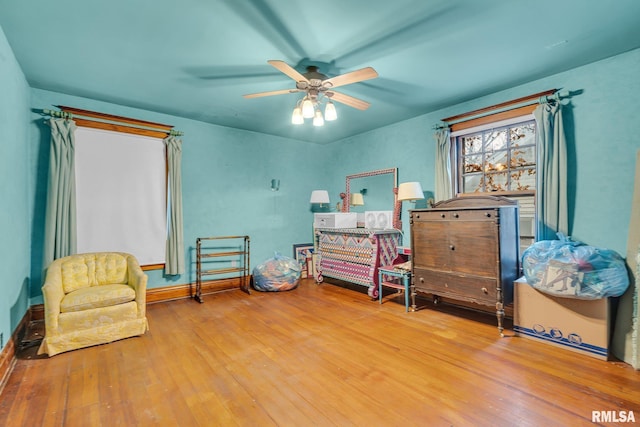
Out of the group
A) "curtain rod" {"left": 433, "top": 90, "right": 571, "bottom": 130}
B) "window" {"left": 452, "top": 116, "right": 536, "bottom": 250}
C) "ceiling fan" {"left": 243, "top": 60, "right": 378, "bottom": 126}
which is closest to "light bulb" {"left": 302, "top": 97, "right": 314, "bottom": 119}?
"ceiling fan" {"left": 243, "top": 60, "right": 378, "bottom": 126}

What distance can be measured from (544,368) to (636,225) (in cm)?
131

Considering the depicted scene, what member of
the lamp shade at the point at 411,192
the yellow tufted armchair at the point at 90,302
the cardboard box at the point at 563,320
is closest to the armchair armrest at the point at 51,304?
the yellow tufted armchair at the point at 90,302

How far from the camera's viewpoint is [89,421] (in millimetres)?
1672

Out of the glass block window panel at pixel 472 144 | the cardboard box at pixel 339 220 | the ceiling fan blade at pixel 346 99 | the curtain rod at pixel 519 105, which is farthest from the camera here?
the cardboard box at pixel 339 220

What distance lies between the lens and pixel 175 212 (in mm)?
4090

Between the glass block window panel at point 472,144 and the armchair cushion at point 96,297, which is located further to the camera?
the glass block window panel at point 472,144

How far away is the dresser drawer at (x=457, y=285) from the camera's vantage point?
9.43ft

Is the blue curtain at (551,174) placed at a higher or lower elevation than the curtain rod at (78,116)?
lower

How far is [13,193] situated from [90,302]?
1144 millimetres

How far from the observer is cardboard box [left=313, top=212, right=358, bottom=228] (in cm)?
474

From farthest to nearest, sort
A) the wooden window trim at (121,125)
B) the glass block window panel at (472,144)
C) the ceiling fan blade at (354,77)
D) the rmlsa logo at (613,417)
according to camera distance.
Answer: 1. the glass block window panel at (472,144)
2. the wooden window trim at (121,125)
3. the ceiling fan blade at (354,77)
4. the rmlsa logo at (613,417)

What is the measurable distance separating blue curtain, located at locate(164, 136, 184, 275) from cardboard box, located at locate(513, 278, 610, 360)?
3.98 meters

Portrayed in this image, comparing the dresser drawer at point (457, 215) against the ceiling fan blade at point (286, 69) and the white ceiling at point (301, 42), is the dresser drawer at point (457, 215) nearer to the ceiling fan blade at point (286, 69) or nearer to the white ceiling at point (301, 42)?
the white ceiling at point (301, 42)

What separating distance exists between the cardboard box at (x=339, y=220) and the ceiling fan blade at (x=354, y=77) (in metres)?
2.41
